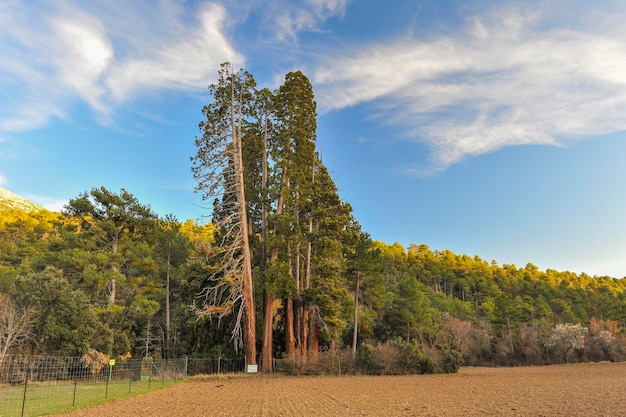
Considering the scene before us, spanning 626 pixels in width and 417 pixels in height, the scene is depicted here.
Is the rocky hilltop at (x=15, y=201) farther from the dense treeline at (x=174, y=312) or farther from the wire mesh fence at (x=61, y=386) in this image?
the wire mesh fence at (x=61, y=386)

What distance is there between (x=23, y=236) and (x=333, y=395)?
56676 mm

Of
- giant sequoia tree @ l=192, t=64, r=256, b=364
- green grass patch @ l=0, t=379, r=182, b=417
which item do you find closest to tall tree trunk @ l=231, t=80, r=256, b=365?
giant sequoia tree @ l=192, t=64, r=256, b=364

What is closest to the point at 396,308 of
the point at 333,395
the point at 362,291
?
the point at 362,291

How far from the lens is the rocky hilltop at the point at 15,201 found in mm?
158075

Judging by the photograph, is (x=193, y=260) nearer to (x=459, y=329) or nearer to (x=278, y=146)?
(x=278, y=146)

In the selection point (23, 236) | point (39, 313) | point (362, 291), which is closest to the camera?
point (39, 313)

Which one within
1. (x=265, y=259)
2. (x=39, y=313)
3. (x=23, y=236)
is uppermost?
(x=23, y=236)

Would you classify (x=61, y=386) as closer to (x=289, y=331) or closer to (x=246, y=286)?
(x=246, y=286)

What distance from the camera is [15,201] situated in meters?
171

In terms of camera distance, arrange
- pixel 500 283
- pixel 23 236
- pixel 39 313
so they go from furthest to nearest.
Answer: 1. pixel 500 283
2. pixel 23 236
3. pixel 39 313

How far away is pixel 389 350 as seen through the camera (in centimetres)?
2956

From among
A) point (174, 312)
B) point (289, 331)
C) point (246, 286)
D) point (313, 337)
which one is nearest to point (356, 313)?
point (313, 337)

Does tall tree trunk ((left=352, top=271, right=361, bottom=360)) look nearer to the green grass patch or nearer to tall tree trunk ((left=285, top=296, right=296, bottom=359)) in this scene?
tall tree trunk ((left=285, top=296, right=296, bottom=359))

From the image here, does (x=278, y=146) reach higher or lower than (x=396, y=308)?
higher
